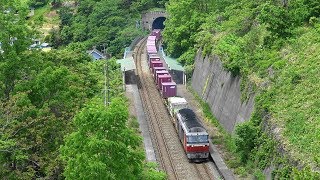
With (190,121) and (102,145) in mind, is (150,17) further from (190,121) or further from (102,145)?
(102,145)

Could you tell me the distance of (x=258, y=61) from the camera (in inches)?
1529

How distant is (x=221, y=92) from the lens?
44.3m

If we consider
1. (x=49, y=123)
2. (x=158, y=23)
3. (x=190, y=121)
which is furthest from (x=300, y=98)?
(x=158, y=23)

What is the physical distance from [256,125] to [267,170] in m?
4.01

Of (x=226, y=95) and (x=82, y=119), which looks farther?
(x=226, y=95)

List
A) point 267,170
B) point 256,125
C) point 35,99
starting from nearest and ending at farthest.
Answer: point 35,99 < point 267,170 < point 256,125

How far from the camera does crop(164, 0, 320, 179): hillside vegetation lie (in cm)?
2760

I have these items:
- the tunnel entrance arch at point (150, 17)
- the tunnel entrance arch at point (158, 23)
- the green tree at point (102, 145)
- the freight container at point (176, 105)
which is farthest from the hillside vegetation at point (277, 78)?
the tunnel entrance arch at point (158, 23)

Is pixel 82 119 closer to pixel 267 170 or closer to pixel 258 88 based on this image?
pixel 267 170

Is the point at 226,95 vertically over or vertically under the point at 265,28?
under

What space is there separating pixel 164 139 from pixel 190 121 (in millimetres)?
5038

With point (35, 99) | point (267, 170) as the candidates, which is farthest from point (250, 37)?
point (35, 99)

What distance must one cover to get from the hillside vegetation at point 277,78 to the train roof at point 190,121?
9.01ft

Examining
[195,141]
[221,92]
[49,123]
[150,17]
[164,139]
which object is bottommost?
[164,139]
